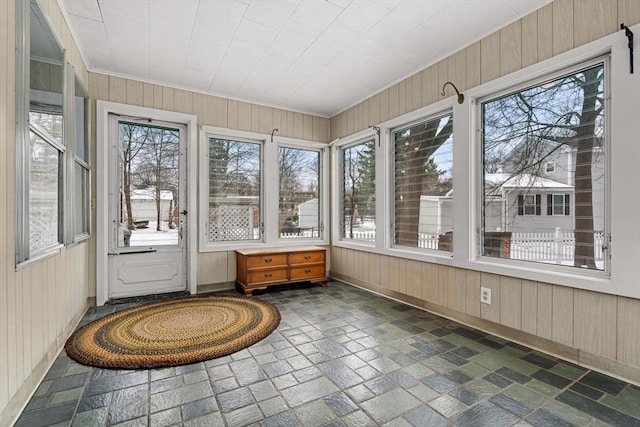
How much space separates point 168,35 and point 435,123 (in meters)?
2.75

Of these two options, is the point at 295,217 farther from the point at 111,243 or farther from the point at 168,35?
the point at 168,35

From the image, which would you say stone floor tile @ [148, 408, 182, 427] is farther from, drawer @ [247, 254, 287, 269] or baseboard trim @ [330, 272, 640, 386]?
baseboard trim @ [330, 272, 640, 386]

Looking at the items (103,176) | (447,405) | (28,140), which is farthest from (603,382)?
(103,176)

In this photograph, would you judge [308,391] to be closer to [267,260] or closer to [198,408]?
[198,408]

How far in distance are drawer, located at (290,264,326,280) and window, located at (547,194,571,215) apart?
2795 mm

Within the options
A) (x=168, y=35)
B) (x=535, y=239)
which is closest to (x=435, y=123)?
(x=535, y=239)

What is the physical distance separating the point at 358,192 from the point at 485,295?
7.41ft

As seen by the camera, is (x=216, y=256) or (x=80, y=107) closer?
(x=80, y=107)

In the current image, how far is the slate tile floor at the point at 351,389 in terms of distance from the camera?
161 centimetres

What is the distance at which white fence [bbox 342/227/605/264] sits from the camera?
2152 millimetres

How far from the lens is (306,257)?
4336mm

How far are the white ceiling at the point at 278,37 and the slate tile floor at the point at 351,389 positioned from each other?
2.63m

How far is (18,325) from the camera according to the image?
5.35 feet

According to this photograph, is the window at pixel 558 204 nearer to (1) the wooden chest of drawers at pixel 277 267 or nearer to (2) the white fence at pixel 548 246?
(2) the white fence at pixel 548 246
